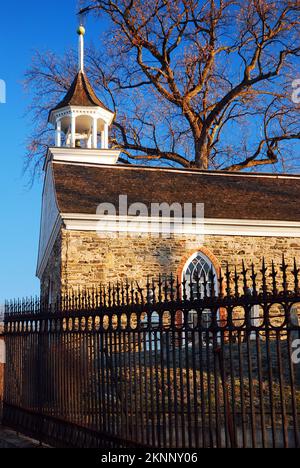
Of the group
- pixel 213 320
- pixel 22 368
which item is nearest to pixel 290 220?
pixel 22 368

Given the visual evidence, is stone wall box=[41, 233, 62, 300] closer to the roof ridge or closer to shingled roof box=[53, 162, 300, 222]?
shingled roof box=[53, 162, 300, 222]

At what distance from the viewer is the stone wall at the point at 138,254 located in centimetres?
1875

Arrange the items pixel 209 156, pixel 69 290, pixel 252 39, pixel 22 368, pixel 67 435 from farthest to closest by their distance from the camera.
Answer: pixel 209 156 < pixel 252 39 < pixel 69 290 < pixel 22 368 < pixel 67 435

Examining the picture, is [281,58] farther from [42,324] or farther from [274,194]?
[42,324]

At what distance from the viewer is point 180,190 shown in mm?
22281

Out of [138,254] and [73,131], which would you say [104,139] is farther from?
[138,254]

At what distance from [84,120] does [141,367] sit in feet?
70.9

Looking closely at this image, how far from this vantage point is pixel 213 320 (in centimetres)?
593

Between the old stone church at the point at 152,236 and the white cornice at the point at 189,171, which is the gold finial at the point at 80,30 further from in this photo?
the white cornice at the point at 189,171

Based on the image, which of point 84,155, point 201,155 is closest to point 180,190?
point 84,155

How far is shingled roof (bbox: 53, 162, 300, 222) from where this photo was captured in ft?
66.8

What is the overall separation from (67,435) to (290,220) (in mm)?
14421

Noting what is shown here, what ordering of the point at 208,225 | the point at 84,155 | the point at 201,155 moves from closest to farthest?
the point at 208,225 < the point at 84,155 < the point at 201,155

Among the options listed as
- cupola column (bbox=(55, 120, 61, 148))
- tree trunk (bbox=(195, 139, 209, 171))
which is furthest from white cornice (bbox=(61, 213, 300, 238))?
tree trunk (bbox=(195, 139, 209, 171))
